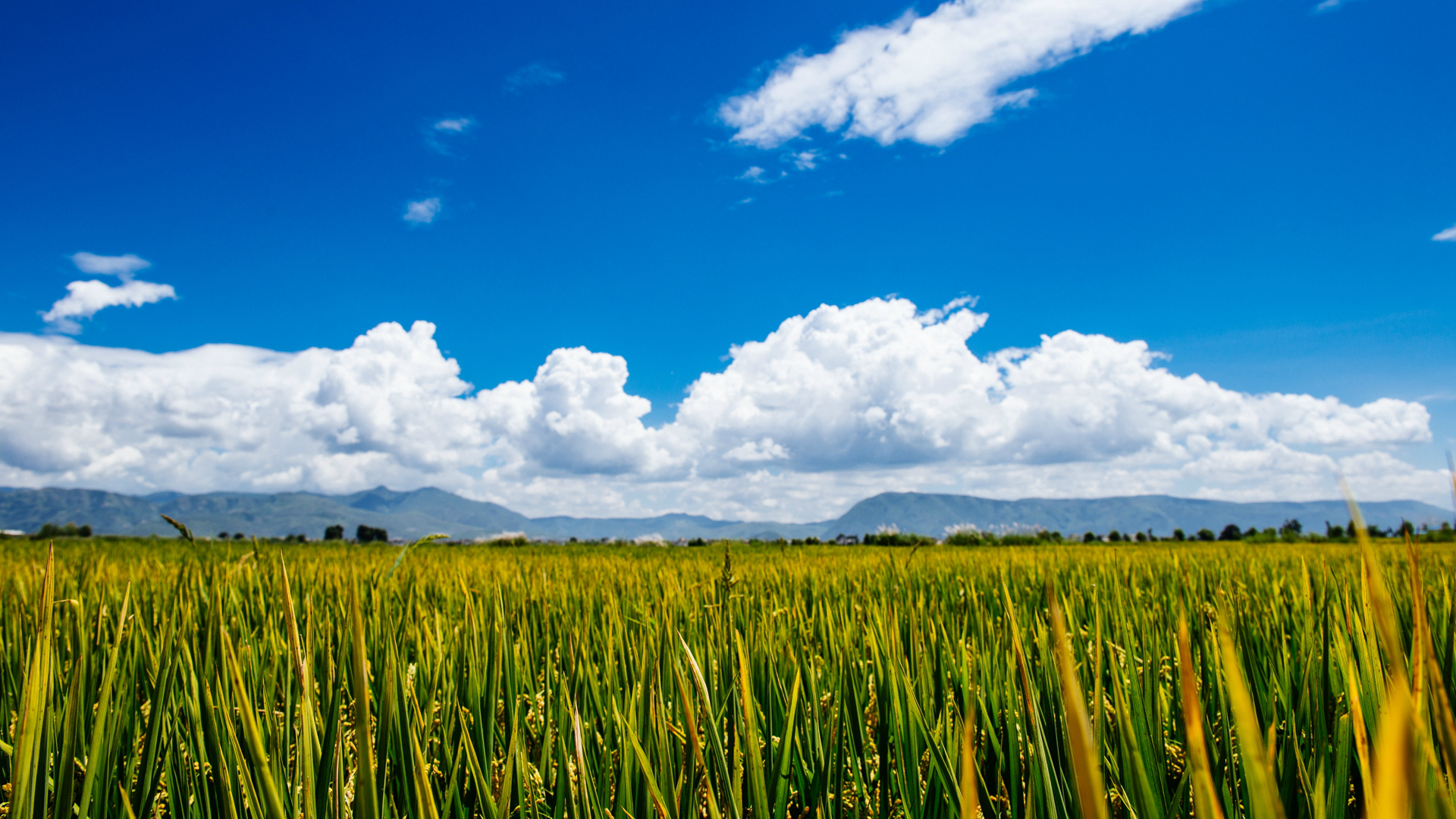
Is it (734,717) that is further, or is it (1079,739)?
(734,717)

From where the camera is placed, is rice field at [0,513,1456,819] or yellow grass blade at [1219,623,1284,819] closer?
yellow grass blade at [1219,623,1284,819]

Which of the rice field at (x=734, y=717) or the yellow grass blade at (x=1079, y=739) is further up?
the yellow grass blade at (x=1079, y=739)

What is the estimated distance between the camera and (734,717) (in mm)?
1195

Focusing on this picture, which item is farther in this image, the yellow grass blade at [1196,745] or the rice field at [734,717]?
the rice field at [734,717]

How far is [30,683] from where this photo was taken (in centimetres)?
87

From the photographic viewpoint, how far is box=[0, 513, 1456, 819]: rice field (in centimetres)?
69

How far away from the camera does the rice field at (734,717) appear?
692mm

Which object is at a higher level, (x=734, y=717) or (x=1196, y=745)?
(x=1196, y=745)

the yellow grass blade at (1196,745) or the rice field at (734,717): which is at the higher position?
the yellow grass blade at (1196,745)

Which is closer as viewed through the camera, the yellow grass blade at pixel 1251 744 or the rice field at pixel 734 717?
the yellow grass blade at pixel 1251 744

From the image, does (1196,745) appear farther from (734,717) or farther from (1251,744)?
(734,717)

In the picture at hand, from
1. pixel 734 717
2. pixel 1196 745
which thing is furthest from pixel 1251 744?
pixel 734 717

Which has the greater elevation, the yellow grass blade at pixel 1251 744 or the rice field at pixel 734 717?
the yellow grass blade at pixel 1251 744

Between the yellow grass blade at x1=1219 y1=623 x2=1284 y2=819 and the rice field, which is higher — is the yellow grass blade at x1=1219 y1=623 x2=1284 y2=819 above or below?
above
